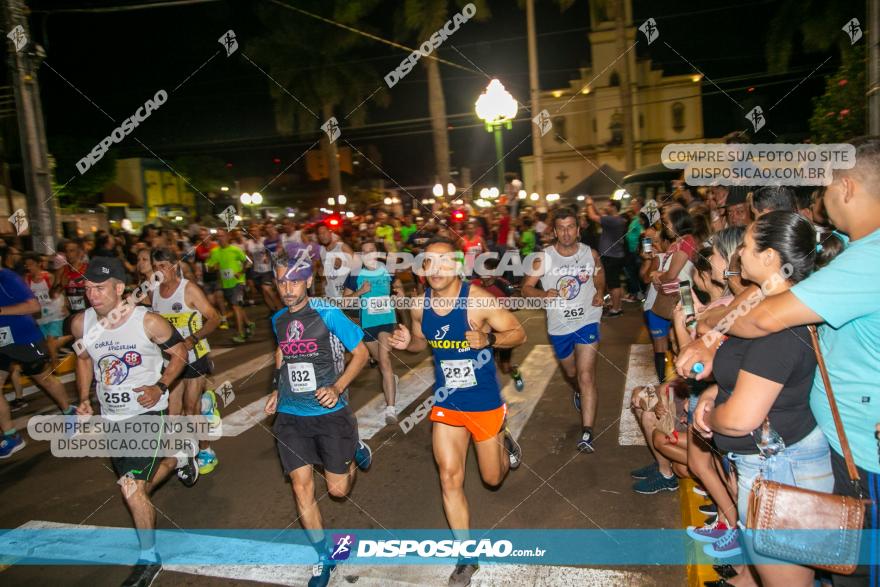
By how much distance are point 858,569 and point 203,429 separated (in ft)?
18.5

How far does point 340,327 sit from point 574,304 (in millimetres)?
2608

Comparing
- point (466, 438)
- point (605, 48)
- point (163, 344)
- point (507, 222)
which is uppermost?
point (605, 48)

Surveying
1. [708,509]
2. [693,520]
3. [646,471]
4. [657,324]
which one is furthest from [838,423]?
[657,324]

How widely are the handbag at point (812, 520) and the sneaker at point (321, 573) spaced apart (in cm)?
257

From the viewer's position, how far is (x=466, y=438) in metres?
3.89

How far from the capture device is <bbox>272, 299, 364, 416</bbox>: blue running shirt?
4.01m

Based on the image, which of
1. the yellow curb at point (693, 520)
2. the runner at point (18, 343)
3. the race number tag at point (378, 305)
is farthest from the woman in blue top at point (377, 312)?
the runner at point (18, 343)

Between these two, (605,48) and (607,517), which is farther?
(605,48)

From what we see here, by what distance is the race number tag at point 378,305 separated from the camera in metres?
7.16

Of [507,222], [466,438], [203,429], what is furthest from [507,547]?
[507,222]

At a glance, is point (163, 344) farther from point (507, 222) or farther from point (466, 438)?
point (507, 222)

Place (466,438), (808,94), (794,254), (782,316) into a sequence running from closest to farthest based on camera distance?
(782,316) → (794,254) → (466,438) → (808,94)

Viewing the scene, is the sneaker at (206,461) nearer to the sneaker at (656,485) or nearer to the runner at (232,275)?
the sneaker at (656,485)

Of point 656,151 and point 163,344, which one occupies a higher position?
point 656,151
